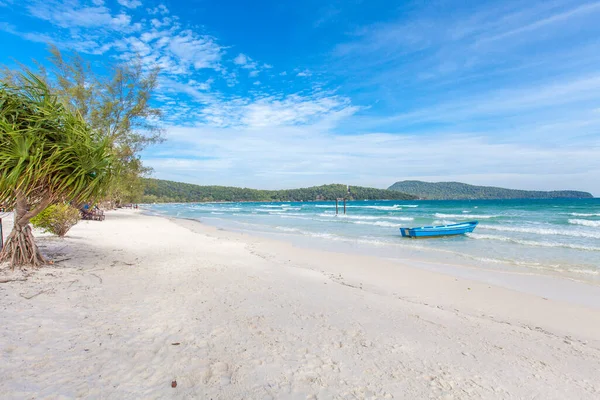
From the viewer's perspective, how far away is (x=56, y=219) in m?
10.4

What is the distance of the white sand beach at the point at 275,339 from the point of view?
281 cm

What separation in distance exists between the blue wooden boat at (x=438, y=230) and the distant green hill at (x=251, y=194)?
104691 mm

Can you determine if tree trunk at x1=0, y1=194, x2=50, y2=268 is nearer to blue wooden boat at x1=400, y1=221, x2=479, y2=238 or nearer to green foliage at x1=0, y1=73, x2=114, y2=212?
green foliage at x1=0, y1=73, x2=114, y2=212

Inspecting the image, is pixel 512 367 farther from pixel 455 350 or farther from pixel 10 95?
pixel 10 95

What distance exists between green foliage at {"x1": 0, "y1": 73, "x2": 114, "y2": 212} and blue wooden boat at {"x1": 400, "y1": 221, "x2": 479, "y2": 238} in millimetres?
15195

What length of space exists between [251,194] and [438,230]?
14605 cm

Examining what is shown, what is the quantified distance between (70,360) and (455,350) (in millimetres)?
4017

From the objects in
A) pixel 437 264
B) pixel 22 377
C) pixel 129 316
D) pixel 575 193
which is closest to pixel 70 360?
pixel 22 377

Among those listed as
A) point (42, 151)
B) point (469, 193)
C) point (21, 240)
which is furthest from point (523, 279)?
point (469, 193)

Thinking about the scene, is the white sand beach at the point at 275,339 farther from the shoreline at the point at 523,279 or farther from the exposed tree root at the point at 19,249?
the exposed tree root at the point at 19,249

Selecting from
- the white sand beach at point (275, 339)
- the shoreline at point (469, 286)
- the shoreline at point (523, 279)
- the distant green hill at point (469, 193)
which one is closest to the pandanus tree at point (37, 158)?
the white sand beach at point (275, 339)

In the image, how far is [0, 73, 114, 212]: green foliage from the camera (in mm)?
5227

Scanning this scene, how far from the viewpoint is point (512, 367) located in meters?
3.39

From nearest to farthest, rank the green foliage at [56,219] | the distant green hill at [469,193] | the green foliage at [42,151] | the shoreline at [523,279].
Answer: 1. the green foliage at [42,151]
2. the shoreline at [523,279]
3. the green foliage at [56,219]
4. the distant green hill at [469,193]
